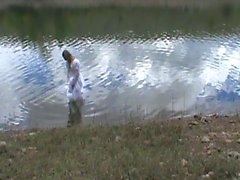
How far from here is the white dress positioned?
53.0 ft

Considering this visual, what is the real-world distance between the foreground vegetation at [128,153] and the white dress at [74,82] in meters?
5.13

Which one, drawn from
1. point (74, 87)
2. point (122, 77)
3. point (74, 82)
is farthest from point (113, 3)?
point (74, 82)

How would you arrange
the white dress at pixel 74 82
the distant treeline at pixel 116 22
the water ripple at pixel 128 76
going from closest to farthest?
1. the white dress at pixel 74 82
2. the water ripple at pixel 128 76
3. the distant treeline at pixel 116 22

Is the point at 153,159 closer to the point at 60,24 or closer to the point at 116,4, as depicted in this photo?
the point at 60,24

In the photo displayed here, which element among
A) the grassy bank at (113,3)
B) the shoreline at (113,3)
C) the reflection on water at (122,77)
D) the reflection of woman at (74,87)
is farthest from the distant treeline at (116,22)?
the reflection of woman at (74,87)

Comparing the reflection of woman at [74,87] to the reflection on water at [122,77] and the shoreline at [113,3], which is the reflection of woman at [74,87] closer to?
the reflection on water at [122,77]

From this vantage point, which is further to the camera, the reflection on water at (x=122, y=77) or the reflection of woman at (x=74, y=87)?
the reflection on water at (x=122, y=77)

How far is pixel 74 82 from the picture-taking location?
1642 centimetres

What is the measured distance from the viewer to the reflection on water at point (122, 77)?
1623cm

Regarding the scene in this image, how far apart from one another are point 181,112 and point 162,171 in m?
8.84

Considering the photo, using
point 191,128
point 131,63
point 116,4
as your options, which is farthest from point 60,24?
point 191,128

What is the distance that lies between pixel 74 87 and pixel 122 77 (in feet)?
14.7

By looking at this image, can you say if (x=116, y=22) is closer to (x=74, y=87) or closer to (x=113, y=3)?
(x=113, y=3)

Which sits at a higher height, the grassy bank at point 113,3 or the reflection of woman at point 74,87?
the reflection of woman at point 74,87
